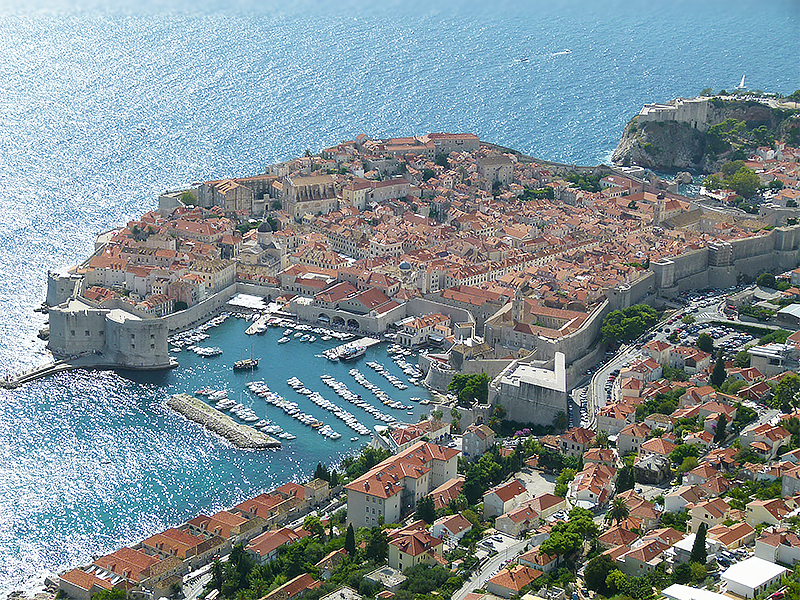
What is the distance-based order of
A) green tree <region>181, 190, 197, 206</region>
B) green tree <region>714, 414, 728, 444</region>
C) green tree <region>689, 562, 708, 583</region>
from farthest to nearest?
green tree <region>181, 190, 197, 206</region> → green tree <region>714, 414, 728, 444</region> → green tree <region>689, 562, 708, 583</region>

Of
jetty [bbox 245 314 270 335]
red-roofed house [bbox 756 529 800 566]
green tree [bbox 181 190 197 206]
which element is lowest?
jetty [bbox 245 314 270 335]

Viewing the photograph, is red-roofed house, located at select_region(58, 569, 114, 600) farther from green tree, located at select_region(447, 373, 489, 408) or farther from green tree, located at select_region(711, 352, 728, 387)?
green tree, located at select_region(711, 352, 728, 387)

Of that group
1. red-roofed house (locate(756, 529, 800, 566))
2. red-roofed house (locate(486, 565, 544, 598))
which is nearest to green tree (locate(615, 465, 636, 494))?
red-roofed house (locate(486, 565, 544, 598))

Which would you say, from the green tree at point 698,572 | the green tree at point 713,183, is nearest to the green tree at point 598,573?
the green tree at point 698,572

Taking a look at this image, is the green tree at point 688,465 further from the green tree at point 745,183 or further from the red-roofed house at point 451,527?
the green tree at point 745,183

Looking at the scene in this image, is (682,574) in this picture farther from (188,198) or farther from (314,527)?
(188,198)

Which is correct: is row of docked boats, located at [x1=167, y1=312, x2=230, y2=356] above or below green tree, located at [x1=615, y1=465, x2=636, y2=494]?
below

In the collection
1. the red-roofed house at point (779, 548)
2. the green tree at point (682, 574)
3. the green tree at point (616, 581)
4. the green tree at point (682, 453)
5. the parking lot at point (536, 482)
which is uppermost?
the red-roofed house at point (779, 548)

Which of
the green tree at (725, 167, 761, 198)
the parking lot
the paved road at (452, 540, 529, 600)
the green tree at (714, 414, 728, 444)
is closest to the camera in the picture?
the paved road at (452, 540, 529, 600)
